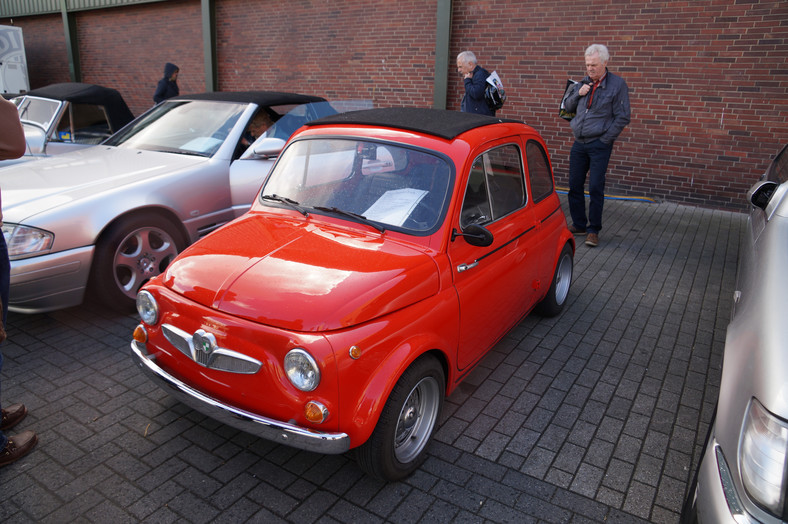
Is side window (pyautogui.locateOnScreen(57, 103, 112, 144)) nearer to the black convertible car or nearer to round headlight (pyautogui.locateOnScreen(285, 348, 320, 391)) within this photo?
the black convertible car

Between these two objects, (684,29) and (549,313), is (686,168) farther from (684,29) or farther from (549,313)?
(549,313)

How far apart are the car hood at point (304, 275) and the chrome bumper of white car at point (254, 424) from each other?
0.45 metres

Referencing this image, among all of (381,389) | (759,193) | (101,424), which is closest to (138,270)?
(101,424)

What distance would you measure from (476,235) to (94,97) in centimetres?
577

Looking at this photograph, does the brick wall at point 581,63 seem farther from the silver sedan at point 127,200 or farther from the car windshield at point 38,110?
the car windshield at point 38,110

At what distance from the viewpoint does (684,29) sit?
818 centimetres

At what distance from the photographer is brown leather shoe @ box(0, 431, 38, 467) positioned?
9.56 feet

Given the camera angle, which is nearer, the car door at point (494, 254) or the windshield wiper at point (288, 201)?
the car door at point (494, 254)

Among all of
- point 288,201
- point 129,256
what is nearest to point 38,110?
point 129,256

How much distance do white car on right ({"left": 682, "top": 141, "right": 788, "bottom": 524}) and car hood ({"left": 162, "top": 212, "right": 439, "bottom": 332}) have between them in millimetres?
1428

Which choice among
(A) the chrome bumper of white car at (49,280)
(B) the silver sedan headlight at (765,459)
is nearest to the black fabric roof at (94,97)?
(A) the chrome bumper of white car at (49,280)

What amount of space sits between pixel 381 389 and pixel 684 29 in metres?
8.24

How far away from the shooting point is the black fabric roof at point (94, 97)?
6.54 metres

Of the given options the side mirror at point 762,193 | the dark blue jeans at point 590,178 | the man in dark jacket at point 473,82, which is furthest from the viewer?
the man in dark jacket at point 473,82
